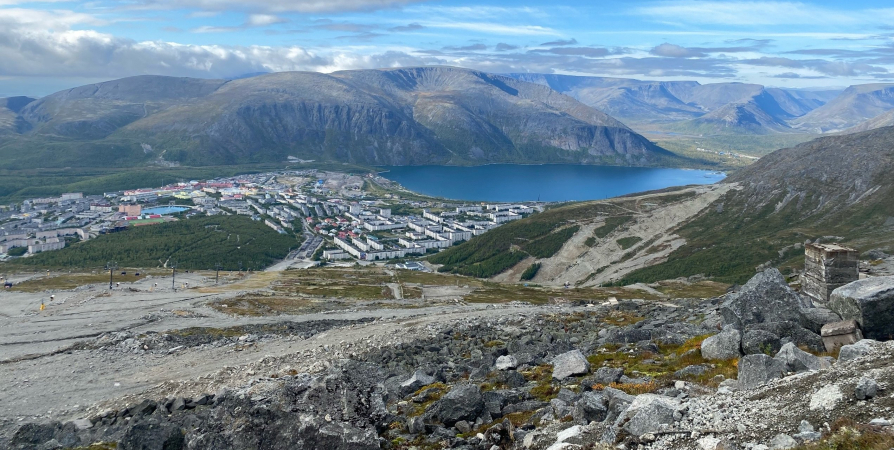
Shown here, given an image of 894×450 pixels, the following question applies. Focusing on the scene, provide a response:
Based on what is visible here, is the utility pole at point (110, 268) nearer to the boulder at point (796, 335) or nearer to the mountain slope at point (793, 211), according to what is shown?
the boulder at point (796, 335)

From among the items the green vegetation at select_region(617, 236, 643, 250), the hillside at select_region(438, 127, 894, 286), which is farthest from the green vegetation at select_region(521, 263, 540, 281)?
the green vegetation at select_region(617, 236, 643, 250)

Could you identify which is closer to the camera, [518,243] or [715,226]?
[715,226]

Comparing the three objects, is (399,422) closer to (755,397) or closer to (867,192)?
(755,397)

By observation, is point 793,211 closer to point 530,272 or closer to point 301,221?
point 530,272

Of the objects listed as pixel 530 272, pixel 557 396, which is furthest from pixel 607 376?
pixel 530 272

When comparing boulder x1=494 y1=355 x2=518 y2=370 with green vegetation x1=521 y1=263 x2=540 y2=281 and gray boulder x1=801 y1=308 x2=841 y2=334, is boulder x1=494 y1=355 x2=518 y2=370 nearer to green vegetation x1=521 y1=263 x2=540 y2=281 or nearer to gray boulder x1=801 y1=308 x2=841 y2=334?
gray boulder x1=801 y1=308 x2=841 y2=334

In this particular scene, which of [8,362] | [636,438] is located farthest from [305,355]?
[636,438]
